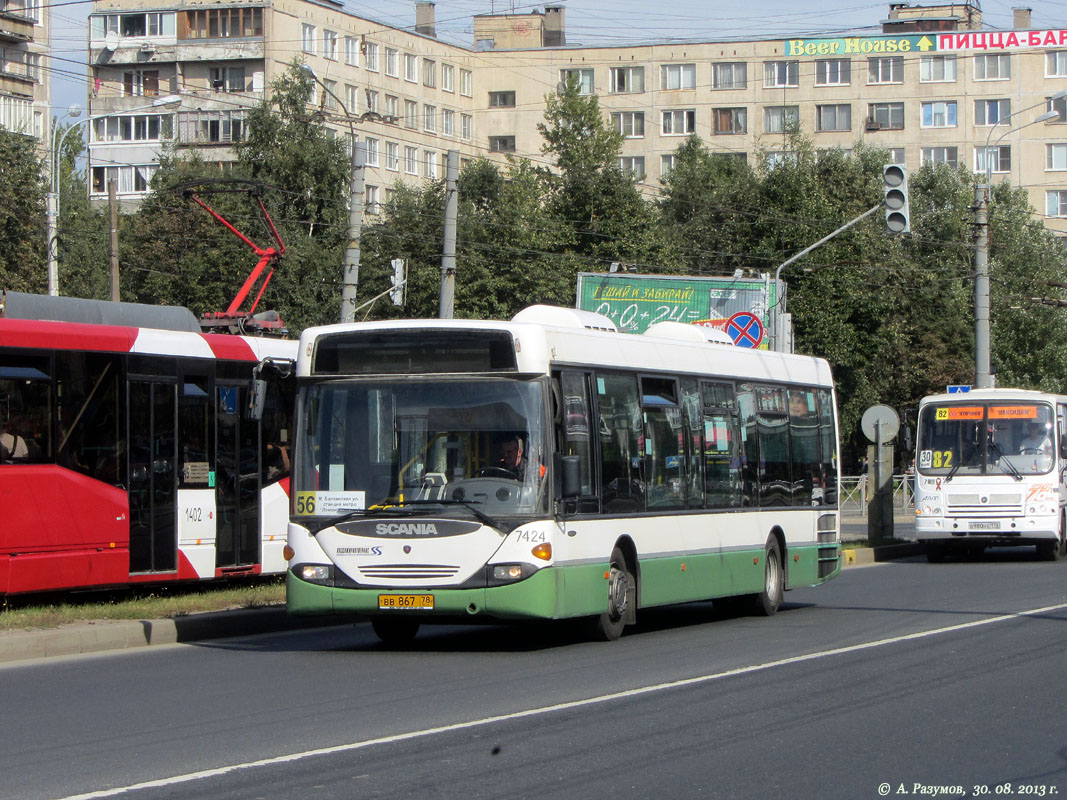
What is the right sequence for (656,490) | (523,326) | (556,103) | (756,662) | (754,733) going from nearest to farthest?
(754,733) < (756,662) < (523,326) < (656,490) < (556,103)

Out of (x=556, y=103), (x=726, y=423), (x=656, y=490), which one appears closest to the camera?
(x=656, y=490)

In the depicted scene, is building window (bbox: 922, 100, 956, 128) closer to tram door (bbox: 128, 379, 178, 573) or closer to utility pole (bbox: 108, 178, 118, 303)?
utility pole (bbox: 108, 178, 118, 303)

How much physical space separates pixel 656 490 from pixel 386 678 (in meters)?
4.24

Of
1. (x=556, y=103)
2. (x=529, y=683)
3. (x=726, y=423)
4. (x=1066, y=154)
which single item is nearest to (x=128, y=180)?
(x=556, y=103)

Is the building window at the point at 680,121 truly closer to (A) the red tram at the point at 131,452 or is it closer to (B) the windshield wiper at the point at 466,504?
(A) the red tram at the point at 131,452

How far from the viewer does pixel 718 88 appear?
93438 mm

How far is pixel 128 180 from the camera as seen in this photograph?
78.1 m

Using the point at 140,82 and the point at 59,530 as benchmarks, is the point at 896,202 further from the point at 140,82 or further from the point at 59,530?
the point at 140,82

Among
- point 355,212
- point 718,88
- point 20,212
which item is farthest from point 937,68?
point 355,212

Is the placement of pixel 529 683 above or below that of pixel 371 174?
below

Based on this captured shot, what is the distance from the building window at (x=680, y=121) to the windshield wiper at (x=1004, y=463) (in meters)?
67.4

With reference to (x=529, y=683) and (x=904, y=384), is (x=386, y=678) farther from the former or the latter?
(x=904, y=384)

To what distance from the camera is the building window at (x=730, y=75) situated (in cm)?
9312

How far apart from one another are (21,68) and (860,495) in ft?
138
